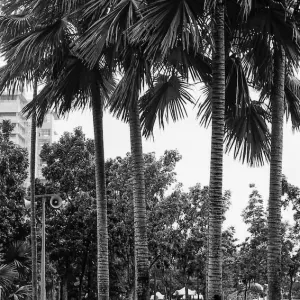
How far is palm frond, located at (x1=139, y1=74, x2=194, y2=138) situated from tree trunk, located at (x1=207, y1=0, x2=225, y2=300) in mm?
3091

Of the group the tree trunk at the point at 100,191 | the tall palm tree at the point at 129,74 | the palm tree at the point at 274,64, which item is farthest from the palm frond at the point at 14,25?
the palm tree at the point at 274,64

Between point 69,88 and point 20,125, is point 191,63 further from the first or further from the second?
point 20,125

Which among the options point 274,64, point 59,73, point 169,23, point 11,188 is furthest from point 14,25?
point 11,188

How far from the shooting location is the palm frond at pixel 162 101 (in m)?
13.0

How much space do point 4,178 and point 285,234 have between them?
Result: 17176 mm

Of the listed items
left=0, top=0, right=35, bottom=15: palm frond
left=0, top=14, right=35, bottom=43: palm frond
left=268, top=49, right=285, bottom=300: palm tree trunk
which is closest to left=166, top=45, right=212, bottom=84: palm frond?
left=268, top=49, right=285, bottom=300: palm tree trunk

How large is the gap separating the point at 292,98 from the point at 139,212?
4229 millimetres

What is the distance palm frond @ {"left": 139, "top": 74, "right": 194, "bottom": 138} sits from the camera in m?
13.0

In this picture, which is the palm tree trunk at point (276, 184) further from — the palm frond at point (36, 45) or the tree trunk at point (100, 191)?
the palm frond at point (36, 45)

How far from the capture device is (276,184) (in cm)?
1147

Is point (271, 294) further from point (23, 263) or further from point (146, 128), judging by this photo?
point (23, 263)

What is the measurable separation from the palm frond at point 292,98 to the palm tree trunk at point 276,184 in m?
1.53

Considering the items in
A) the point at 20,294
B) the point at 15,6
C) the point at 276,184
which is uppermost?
the point at 15,6

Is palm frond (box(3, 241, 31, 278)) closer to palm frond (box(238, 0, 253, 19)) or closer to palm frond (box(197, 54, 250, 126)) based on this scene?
palm frond (box(197, 54, 250, 126))
